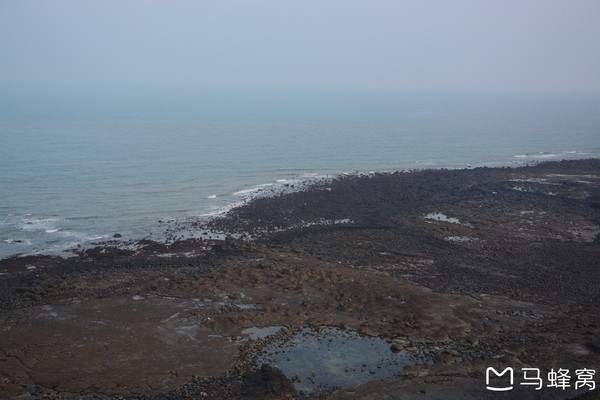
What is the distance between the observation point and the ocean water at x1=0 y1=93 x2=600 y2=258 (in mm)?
47562

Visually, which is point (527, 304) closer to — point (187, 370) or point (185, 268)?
point (187, 370)

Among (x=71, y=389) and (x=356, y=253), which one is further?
(x=356, y=253)

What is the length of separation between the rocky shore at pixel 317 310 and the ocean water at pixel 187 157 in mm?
8235

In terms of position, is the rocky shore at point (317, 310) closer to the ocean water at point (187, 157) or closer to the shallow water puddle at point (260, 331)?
the shallow water puddle at point (260, 331)

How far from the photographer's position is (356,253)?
3809 centimetres

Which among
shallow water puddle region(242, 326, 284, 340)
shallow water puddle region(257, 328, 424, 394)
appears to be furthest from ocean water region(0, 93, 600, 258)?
shallow water puddle region(257, 328, 424, 394)

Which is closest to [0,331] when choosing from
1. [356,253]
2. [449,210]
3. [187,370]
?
[187,370]

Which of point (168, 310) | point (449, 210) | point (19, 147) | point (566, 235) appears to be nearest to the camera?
point (168, 310)

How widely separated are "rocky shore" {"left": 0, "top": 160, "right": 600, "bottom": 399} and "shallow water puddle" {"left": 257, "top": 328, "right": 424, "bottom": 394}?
3.5 inches

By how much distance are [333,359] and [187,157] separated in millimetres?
59017

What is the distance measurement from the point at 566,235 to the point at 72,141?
76.8 m

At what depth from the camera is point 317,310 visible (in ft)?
94.8

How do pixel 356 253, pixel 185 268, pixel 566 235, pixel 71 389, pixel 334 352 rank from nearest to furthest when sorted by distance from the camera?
pixel 71 389, pixel 334 352, pixel 185 268, pixel 356 253, pixel 566 235

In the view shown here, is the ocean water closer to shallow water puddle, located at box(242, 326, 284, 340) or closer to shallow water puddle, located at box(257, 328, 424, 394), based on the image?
shallow water puddle, located at box(242, 326, 284, 340)
